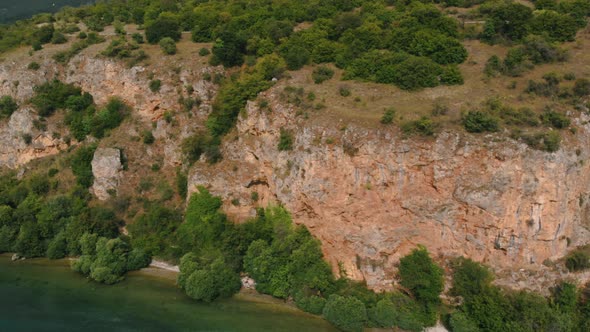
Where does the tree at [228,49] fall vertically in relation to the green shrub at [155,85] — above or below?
above

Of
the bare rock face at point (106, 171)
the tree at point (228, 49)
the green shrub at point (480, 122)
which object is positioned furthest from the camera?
the tree at point (228, 49)

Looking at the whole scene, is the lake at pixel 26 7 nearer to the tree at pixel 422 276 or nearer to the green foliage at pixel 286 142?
the green foliage at pixel 286 142

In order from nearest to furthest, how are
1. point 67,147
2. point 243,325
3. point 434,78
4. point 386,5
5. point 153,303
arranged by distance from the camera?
point 243,325
point 153,303
point 434,78
point 67,147
point 386,5

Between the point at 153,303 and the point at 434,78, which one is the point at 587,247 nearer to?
the point at 434,78

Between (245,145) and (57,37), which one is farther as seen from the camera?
(57,37)

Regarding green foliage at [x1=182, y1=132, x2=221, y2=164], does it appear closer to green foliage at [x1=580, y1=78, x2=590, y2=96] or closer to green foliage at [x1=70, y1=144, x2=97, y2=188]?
green foliage at [x1=70, y1=144, x2=97, y2=188]

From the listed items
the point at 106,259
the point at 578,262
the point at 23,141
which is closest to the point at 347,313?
the point at 578,262

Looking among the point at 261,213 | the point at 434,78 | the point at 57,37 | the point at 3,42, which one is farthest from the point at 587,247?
the point at 3,42

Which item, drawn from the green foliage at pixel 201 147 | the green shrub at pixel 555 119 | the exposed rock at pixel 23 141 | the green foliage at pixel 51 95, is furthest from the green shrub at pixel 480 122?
the green foliage at pixel 51 95
